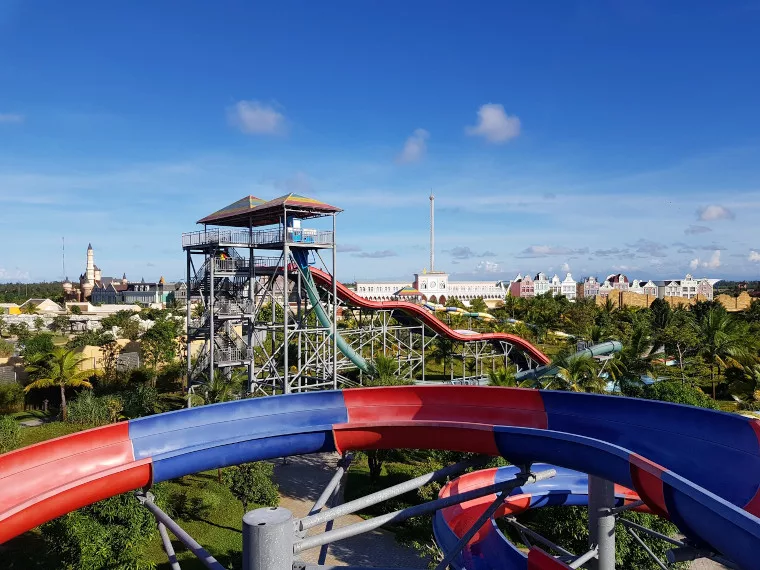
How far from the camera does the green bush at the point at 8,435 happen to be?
22.2 metres

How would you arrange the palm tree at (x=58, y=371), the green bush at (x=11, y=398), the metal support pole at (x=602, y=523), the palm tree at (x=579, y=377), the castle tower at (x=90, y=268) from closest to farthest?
the metal support pole at (x=602, y=523) < the palm tree at (x=579, y=377) < the palm tree at (x=58, y=371) < the green bush at (x=11, y=398) < the castle tower at (x=90, y=268)

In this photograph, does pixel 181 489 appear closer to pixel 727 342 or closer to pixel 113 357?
pixel 113 357

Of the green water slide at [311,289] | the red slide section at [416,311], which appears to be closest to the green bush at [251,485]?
the green water slide at [311,289]

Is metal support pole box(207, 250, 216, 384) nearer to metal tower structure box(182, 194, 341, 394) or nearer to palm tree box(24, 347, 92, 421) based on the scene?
metal tower structure box(182, 194, 341, 394)

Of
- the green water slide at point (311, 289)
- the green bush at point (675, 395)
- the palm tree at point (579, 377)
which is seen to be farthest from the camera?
the green water slide at point (311, 289)

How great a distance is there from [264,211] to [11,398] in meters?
18.1

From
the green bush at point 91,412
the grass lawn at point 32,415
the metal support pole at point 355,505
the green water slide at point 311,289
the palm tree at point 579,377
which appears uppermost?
the green water slide at point 311,289

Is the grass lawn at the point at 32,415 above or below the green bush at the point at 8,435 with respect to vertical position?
below

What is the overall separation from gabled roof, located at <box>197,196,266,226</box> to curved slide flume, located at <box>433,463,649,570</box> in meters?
16.6

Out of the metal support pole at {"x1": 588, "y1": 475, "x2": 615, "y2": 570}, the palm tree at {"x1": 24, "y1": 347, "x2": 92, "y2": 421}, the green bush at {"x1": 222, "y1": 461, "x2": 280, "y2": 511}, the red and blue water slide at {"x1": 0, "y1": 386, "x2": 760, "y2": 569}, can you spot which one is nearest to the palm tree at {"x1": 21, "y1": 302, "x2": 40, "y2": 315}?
the palm tree at {"x1": 24, "y1": 347, "x2": 92, "y2": 421}

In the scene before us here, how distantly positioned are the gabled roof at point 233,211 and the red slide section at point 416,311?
4.63 meters

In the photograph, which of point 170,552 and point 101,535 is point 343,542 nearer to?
point 101,535

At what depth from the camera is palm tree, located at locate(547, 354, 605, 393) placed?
22.5m

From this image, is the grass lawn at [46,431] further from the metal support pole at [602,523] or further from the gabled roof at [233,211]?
the metal support pole at [602,523]
